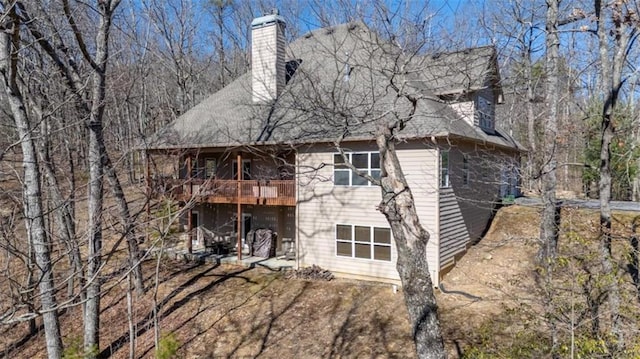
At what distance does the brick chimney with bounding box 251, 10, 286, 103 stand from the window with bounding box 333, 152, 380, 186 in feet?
14.5

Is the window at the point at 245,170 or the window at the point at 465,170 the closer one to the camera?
the window at the point at 465,170

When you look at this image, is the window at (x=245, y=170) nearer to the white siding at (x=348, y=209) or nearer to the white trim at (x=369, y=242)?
the white siding at (x=348, y=209)

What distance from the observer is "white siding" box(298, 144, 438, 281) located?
12.1m

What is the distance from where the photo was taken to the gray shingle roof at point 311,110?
11836 mm

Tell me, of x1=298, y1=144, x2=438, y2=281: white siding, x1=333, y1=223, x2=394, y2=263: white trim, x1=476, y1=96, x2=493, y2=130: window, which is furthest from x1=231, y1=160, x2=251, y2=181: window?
x1=476, y1=96, x2=493, y2=130: window

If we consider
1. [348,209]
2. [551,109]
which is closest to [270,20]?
[348,209]

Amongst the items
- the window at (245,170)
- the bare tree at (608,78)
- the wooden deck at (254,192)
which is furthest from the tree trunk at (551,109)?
the window at (245,170)

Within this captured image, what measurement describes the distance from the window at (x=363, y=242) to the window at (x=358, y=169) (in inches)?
56.9

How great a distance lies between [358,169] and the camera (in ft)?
42.4

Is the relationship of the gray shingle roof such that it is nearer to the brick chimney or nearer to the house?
the house

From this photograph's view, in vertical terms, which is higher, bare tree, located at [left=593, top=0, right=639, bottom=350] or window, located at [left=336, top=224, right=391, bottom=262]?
bare tree, located at [left=593, top=0, right=639, bottom=350]

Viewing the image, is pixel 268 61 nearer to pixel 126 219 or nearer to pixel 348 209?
pixel 348 209

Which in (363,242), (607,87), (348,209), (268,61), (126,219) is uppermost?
(268,61)

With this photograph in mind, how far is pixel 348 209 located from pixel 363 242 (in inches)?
46.1
